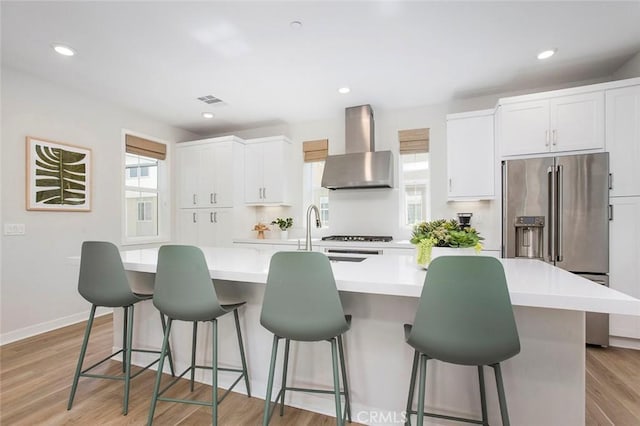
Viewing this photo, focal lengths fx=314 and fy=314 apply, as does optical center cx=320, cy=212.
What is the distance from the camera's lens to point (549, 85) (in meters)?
3.42

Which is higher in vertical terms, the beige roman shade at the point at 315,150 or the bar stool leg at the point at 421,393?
the beige roman shade at the point at 315,150

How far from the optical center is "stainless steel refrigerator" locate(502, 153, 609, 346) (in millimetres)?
2848

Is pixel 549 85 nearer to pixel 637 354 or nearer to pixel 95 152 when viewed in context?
pixel 637 354

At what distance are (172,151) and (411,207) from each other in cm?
363

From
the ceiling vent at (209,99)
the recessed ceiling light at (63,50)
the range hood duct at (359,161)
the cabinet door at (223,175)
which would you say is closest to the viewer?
the recessed ceiling light at (63,50)

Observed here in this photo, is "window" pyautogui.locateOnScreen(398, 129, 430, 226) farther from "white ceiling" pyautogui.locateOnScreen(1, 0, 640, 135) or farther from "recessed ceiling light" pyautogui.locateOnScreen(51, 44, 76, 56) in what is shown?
"recessed ceiling light" pyautogui.locateOnScreen(51, 44, 76, 56)

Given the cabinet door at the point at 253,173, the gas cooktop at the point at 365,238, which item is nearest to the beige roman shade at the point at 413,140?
the gas cooktop at the point at 365,238

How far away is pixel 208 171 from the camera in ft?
15.2

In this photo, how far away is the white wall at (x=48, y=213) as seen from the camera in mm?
2998

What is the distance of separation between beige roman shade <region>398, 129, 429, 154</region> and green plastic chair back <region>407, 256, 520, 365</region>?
311 centimetres

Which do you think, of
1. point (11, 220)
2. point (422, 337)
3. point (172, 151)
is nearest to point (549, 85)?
point (422, 337)

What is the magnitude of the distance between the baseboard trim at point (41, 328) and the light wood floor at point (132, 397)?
258 mm

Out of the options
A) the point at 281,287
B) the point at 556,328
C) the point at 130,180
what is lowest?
the point at 556,328

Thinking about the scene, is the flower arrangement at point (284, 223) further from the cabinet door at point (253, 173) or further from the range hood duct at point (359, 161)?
the range hood duct at point (359, 161)
